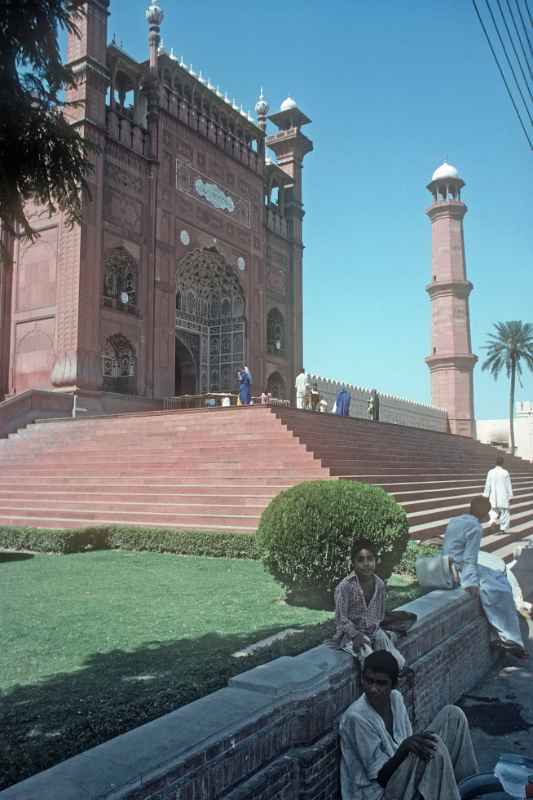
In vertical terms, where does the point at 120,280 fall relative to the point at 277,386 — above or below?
above

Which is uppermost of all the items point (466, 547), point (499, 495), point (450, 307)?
point (450, 307)

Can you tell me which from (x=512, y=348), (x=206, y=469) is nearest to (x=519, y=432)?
(x=512, y=348)

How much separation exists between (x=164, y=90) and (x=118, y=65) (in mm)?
1978

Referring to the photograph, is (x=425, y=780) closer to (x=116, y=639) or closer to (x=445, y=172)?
(x=116, y=639)

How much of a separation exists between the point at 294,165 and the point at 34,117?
93.4 ft

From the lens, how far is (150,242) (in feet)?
73.8

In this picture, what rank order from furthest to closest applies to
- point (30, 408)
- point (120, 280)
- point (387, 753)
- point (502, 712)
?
point (120, 280) → point (30, 408) → point (502, 712) → point (387, 753)

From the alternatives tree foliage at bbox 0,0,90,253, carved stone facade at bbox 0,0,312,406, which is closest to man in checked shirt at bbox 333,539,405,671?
tree foliage at bbox 0,0,90,253

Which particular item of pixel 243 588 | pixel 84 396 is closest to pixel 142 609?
pixel 243 588

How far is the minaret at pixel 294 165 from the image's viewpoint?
98.4ft

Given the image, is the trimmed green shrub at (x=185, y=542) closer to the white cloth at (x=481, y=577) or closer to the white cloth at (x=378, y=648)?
the white cloth at (x=481, y=577)

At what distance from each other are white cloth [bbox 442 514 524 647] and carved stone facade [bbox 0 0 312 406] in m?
14.1

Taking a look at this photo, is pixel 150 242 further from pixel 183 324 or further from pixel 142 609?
pixel 142 609

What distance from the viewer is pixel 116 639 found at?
4812 mm
